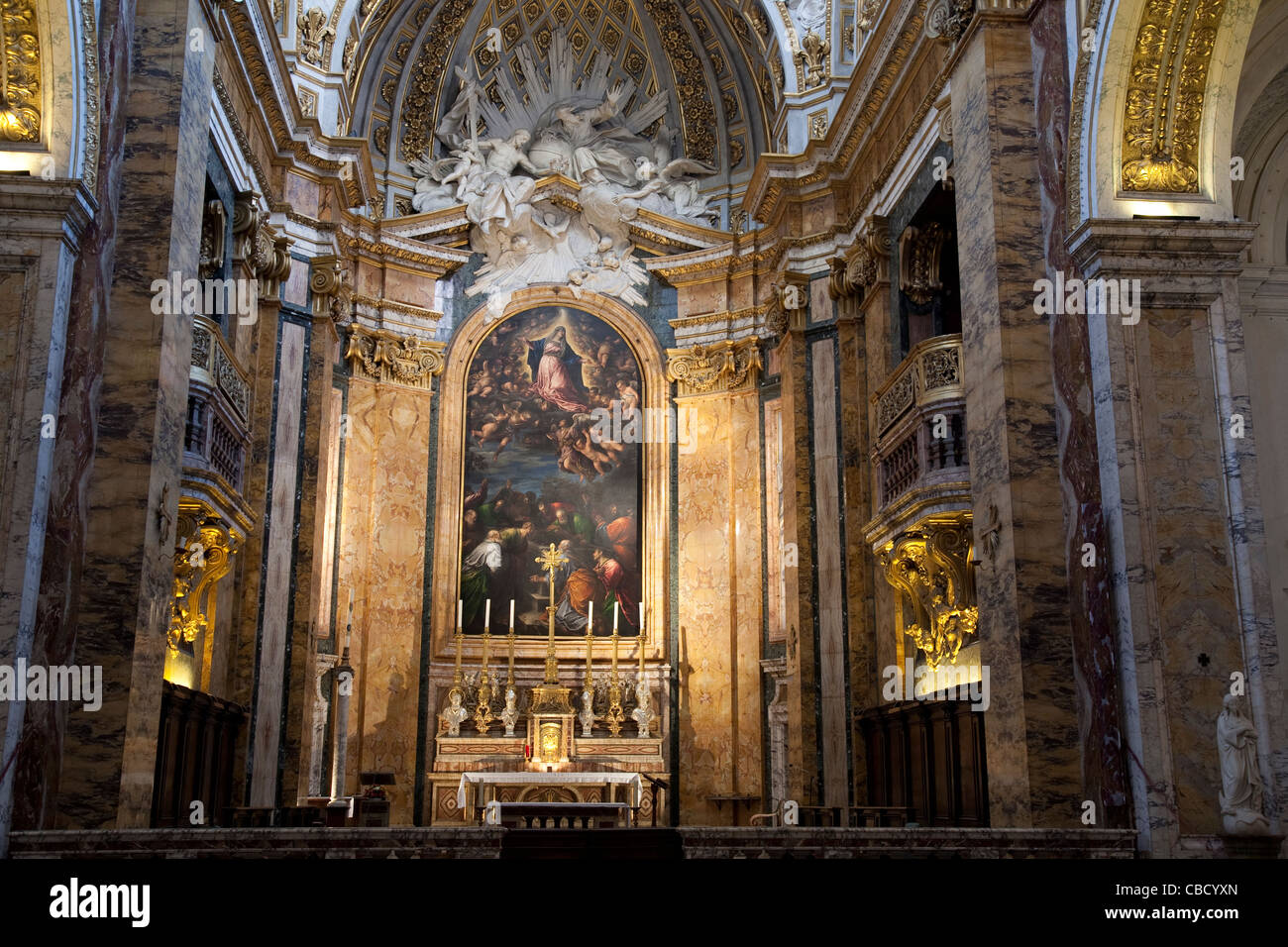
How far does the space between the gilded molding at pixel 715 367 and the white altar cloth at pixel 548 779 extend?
6336mm

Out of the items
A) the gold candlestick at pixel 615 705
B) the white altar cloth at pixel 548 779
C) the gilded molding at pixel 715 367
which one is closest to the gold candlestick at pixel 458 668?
the white altar cloth at pixel 548 779

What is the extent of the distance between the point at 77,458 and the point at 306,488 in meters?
7.29

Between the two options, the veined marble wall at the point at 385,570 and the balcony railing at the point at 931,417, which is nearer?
the balcony railing at the point at 931,417

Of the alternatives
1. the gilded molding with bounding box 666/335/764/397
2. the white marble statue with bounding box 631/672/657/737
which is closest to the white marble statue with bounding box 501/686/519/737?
the white marble statue with bounding box 631/672/657/737

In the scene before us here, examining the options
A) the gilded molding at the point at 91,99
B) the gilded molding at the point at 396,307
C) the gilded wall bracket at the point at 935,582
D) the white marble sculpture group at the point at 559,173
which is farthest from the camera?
the white marble sculpture group at the point at 559,173

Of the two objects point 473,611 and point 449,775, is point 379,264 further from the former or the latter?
point 449,775

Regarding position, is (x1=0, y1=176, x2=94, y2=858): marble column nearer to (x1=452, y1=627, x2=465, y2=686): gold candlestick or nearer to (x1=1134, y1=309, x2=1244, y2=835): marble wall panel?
(x1=1134, y1=309, x2=1244, y2=835): marble wall panel

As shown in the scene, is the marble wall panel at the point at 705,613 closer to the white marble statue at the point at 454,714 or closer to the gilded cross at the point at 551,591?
the gilded cross at the point at 551,591

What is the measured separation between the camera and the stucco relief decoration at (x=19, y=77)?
1138 cm

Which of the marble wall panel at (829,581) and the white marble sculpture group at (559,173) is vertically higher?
the white marble sculpture group at (559,173)

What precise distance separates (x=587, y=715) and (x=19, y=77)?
12003 mm

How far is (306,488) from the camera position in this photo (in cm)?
1845

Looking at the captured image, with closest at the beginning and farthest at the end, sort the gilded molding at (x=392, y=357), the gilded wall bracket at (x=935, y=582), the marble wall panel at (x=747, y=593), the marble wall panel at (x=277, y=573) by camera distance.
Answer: the gilded wall bracket at (x=935, y=582) → the marble wall panel at (x=277, y=573) → the marble wall panel at (x=747, y=593) → the gilded molding at (x=392, y=357)

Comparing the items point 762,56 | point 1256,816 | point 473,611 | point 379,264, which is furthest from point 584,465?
point 1256,816
